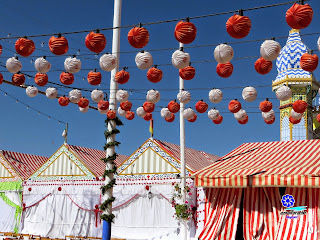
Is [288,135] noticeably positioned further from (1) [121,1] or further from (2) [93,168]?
(1) [121,1]

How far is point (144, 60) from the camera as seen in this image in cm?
954

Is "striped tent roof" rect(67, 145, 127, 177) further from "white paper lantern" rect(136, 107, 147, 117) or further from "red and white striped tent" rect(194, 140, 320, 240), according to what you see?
"red and white striped tent" rect(194, 140, 320, 240)

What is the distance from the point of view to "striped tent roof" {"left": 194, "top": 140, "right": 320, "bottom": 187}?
1145 centimetres

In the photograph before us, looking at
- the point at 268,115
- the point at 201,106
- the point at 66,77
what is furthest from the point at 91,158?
the point at 268,115

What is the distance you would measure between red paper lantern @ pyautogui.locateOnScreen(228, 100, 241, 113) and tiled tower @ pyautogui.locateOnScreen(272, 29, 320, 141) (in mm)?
10724

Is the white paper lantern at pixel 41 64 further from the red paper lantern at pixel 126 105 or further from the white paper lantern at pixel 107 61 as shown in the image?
the red paper lantern at pixel 126 105

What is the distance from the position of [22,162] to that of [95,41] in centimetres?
1628

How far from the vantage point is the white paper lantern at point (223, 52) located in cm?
881

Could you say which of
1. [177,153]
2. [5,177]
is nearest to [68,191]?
[5,177]

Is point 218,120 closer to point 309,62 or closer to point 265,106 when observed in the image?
point 265,106

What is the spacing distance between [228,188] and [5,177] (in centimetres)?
1374

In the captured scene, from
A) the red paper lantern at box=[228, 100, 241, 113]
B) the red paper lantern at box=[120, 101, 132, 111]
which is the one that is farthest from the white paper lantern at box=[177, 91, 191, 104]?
the red paper lantern at box=[120, 101, 132, 111]

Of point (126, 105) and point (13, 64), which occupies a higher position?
point (13, 64)

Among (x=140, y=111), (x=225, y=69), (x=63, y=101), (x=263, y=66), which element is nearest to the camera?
(x=263, y=66)
